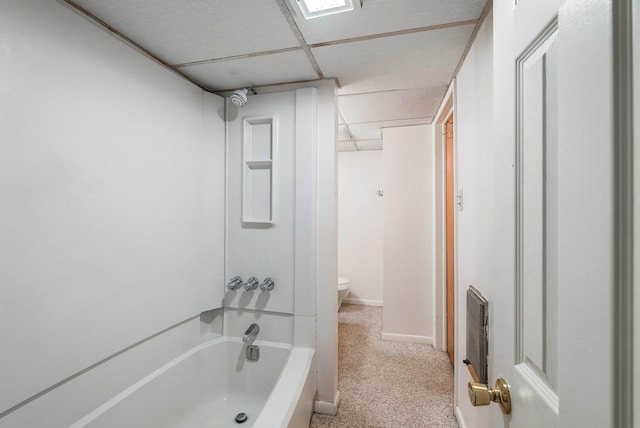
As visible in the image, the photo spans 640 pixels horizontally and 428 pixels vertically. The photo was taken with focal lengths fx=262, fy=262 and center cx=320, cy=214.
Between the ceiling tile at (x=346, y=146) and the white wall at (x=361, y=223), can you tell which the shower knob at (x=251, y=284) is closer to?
the ceiling tile at (x=346, y=146)

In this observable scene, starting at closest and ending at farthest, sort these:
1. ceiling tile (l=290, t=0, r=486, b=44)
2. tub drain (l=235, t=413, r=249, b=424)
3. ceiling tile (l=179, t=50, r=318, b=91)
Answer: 1. ceiling tile (l=290, t=0, r=486, b=44)
2. ceiling tile (l=179, t=50, r=318, b=91)
3. tub drain (l=235, t=413, r=249, b=424)

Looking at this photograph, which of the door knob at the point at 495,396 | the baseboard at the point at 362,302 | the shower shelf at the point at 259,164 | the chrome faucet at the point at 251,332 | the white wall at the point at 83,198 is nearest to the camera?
the door knob at the point at 495,396

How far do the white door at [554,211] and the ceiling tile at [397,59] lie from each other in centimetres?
72

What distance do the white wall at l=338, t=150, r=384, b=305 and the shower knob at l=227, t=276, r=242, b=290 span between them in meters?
2.32

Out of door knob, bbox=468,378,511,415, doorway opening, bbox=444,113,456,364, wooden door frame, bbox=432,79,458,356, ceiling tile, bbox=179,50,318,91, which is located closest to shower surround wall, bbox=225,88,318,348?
ceiling tile, bbox=179,50,318,91

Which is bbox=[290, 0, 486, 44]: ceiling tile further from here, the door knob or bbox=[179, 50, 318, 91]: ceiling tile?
the door knob

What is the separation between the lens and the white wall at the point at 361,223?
3938 mm

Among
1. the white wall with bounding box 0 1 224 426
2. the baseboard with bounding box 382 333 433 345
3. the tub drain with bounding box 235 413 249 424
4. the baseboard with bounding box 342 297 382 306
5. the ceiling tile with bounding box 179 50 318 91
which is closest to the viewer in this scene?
the white wall with bounding box 0 1 224 426

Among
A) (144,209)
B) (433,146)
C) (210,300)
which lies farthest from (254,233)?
(433,146)

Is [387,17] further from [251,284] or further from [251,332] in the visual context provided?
[251,332]

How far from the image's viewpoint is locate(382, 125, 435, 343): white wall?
274cm

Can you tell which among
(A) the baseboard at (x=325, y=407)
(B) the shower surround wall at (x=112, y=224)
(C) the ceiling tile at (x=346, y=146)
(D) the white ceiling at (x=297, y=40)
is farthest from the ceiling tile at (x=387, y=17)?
(A) the baseboard at (x=325, y=407)

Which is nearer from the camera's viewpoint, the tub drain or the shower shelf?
the tub drain

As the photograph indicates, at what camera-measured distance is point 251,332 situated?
1.82 m
